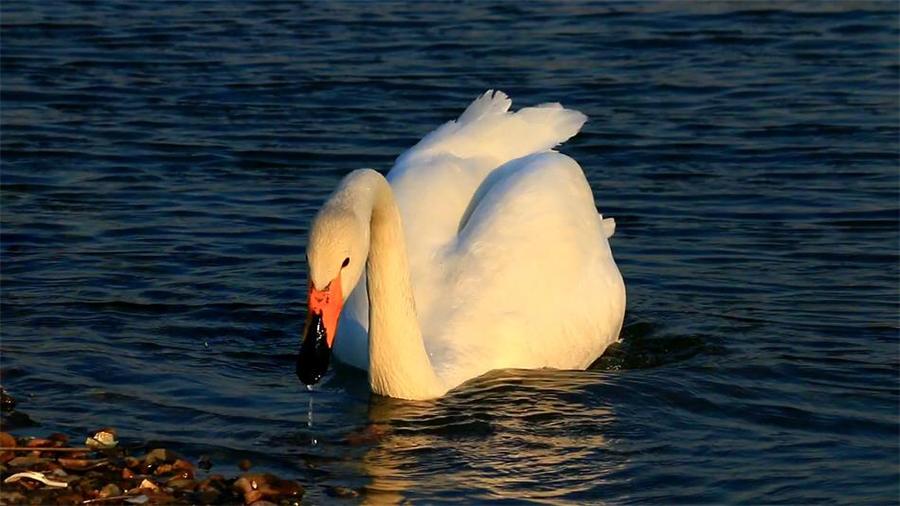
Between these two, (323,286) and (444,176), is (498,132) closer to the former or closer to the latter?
(444,176)

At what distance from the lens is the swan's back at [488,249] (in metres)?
8.72

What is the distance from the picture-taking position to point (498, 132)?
10.1m

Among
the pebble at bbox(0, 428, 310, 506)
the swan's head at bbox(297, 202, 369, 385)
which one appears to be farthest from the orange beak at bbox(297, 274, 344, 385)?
the pebble at bbox(0, 428, 310, 506)

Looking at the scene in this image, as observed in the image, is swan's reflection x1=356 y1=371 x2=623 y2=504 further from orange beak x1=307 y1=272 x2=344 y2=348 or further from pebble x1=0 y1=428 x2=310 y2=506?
orange beak x1=307 y1=272 x2=344 y2=348

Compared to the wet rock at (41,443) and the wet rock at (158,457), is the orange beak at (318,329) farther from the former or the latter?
the wet rock at (41,443)

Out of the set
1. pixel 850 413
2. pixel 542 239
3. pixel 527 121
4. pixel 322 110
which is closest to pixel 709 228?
pixel 527 121

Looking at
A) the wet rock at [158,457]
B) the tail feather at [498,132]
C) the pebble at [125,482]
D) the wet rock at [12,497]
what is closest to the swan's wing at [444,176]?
the tail feather at [498,132]

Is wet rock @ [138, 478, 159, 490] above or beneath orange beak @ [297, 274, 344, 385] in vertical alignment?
beneath

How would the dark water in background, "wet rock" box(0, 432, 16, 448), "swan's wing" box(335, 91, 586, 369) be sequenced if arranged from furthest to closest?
"swan's wing" box(335, 91, 586, 369) < the dark water in background < "wet rock" box(0, 432, 16, 448)

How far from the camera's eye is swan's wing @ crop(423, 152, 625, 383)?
28.5ft

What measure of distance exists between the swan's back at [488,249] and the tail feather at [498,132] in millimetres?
11

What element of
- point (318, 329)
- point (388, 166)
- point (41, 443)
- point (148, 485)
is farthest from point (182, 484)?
point (388, 166)

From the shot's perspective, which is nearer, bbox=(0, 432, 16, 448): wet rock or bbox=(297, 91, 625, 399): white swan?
bbox=(0, 432, 16, 448): wet rock

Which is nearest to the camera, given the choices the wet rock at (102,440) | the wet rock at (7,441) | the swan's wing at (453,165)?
the wet rock at (7,441)
